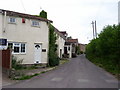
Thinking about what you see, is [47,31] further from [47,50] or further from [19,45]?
[19,45]

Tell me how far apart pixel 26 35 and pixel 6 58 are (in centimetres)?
628

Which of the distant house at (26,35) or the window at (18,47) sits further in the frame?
the window at (18,47)

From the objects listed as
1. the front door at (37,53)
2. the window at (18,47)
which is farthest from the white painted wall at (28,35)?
the front door at (37,53)

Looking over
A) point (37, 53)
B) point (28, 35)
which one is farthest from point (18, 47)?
point (37, 53)

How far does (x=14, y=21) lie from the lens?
20750mm

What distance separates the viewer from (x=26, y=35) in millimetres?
21500

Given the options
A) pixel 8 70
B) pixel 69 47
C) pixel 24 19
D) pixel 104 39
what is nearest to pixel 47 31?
pixel 24 19

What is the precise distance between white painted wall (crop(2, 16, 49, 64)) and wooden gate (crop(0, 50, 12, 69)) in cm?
431

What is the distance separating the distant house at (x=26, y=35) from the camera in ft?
66.4

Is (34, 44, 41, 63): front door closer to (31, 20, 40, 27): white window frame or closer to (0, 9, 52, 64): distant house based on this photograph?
(0, 9, 52, 64): distant house

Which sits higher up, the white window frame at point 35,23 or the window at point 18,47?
the white window frame at point 35,23

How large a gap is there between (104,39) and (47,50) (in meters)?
7.34

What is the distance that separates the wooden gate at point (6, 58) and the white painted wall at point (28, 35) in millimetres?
4307

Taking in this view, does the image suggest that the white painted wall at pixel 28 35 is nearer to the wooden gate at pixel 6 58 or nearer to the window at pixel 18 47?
the window at pixel 18 47
